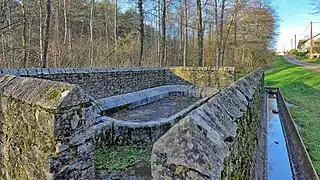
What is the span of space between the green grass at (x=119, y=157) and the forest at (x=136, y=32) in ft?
28.0

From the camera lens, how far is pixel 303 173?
5746mm

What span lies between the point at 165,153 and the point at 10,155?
278cm

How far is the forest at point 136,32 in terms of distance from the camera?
15234 millimetres

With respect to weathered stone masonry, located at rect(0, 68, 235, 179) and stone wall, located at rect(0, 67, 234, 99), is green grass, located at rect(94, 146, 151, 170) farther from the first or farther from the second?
stone wall, located at rect(0, 67, 234, 99)

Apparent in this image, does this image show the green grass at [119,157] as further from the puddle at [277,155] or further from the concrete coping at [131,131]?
the puddle at [277,155]

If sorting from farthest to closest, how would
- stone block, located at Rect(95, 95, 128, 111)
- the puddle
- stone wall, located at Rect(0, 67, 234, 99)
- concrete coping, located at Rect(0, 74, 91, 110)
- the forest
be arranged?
1. the forest
2. stone block, located at Rect(95, 95, 128, 111)
3. stone wall, located at Rect(0, 67, 234, 99)
4. the puddle
5. concrete coping, located at Rect(0, 74, 91, 110)

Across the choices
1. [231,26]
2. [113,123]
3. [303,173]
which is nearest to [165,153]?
[113,123]

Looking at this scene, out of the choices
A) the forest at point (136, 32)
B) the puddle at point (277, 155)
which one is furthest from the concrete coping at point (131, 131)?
the forest at point (136, 32)

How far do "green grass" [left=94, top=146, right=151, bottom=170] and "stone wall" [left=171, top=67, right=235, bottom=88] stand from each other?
7.46m

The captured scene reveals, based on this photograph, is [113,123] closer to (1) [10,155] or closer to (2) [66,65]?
(1) [10,155]

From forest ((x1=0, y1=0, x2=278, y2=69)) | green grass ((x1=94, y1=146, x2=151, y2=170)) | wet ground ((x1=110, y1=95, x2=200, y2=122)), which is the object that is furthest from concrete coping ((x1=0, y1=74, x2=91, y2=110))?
forest ((x1=0, y1=0, x2=278, y2=69))

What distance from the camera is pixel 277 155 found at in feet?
24.1

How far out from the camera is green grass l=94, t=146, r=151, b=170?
4511 millimetres

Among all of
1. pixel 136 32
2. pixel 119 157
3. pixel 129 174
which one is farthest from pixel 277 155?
pixel 136 32
